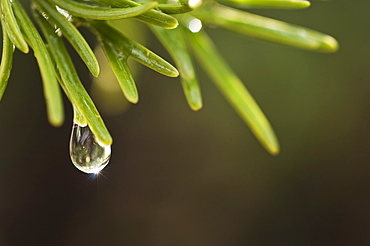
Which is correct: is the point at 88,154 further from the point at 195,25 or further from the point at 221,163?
the point at 221,163

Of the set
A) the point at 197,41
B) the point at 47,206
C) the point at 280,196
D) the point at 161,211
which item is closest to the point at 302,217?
the point at 280,196

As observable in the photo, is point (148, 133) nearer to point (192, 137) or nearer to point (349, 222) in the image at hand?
point (192, 137)

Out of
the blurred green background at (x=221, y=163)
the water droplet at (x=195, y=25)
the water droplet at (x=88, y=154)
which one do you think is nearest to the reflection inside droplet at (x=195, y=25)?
the water droplet at (x=195, y=25)

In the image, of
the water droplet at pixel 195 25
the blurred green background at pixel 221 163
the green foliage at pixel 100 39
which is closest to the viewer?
the green foliage at pixel 100 39

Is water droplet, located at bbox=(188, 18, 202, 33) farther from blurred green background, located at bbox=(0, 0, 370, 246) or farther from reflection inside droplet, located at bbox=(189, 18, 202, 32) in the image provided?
blurred green background, located at bbox=(0, 0, 370, 246)

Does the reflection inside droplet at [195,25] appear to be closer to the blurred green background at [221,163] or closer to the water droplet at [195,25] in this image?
the water droplet at [195,25]

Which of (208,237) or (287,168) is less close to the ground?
(287,168)

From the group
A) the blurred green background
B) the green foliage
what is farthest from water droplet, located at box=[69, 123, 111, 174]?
the blurred green background

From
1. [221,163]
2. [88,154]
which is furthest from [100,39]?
[221,163]
